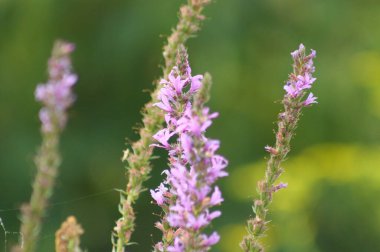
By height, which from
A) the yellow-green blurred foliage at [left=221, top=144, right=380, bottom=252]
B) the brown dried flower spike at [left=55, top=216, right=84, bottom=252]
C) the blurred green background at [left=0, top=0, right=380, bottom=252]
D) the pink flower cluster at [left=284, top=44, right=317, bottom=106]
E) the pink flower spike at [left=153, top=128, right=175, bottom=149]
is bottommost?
the brown dried flower spike at [left=55, top=216, right=84, bottom=252]

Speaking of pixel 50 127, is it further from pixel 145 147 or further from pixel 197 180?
pixel 145 147

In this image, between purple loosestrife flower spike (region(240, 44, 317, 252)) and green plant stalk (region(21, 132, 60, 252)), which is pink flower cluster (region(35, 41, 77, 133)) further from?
purple loosestrife flower spike (region(240, 44, 317, 252))

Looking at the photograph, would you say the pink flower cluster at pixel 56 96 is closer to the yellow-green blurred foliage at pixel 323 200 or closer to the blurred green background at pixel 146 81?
the yellow-green blurred foliage at pixel 323 200

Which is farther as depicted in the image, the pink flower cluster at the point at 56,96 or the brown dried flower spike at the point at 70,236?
the brown dried flower spike at the point at 70,236

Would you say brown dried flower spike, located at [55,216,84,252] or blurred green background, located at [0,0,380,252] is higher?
blurred green background, located at [0,0,380,252]

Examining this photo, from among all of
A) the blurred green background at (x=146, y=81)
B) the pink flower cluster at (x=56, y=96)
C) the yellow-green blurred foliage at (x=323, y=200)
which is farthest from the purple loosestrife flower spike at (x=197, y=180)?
the blurred green background at (x=146, y=81)

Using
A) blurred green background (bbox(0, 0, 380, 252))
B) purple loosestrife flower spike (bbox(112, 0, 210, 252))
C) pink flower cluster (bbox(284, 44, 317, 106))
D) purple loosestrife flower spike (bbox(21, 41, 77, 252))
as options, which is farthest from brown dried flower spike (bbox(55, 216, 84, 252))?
blurred green background (bbox(0, 0, 380, 252))
